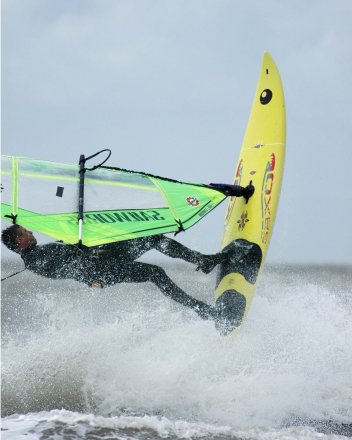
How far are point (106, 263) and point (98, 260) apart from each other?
0.09 m

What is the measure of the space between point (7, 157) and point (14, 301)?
7.46 metres

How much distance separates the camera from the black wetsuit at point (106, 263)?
622 centimetres

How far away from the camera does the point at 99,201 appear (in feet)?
20.7

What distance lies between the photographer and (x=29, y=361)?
268 inches

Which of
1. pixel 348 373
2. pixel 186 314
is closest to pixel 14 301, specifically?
pixel 186 314

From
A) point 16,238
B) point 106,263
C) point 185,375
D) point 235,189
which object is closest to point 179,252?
point 106,263

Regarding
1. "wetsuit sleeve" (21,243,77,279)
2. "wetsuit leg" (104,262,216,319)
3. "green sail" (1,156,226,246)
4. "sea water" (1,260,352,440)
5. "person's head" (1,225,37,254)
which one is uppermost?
"green sail" (1,156,226,246)

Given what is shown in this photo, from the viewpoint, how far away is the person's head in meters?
6.18

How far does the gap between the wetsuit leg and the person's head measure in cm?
88

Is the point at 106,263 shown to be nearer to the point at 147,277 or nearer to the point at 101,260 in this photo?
the point at 101,260

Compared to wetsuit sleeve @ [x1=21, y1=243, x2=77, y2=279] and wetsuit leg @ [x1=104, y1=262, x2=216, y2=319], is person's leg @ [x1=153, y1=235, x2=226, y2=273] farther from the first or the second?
wetsuit sleeve @ [x1=21, y1=243, x2=77, y2=279]

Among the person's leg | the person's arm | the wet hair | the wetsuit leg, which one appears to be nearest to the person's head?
the wet hair

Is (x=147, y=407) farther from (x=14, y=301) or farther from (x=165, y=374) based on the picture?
(x=14, y=301)

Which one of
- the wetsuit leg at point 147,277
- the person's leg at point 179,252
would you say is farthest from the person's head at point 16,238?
the person's leg at point 179,252
